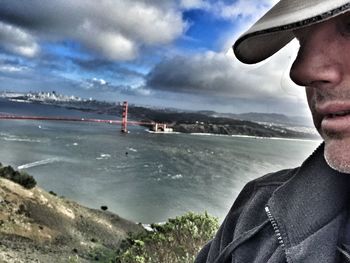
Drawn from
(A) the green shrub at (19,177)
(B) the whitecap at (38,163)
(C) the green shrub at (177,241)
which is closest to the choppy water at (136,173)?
(B) the whitecap at (38,163)

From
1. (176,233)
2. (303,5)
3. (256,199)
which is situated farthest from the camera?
(176,233)

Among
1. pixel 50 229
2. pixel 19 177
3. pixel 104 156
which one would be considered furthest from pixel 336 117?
pixel 104 156

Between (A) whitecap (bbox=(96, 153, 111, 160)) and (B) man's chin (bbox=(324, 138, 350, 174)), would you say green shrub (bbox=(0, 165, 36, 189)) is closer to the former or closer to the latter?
(B) man's chin (bbox=(324, 138, 350, 174))

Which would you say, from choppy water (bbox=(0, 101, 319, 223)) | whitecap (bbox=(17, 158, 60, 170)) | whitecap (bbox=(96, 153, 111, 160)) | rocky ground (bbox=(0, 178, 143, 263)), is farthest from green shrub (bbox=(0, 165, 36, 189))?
whitecap (bbox=(96, 153, 111, 160))

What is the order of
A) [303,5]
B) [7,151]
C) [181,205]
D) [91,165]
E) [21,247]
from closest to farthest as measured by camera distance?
[303,5], [21,247], [181,205], [91,165], [7,151]

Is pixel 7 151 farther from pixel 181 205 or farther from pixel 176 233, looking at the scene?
pixel 176 233

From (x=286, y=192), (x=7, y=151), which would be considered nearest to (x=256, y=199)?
(x=286, y=192)

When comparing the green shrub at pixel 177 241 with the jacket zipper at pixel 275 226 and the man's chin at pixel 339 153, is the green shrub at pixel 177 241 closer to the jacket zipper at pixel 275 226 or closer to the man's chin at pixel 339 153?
the jacket zipper at pixel 275 226
